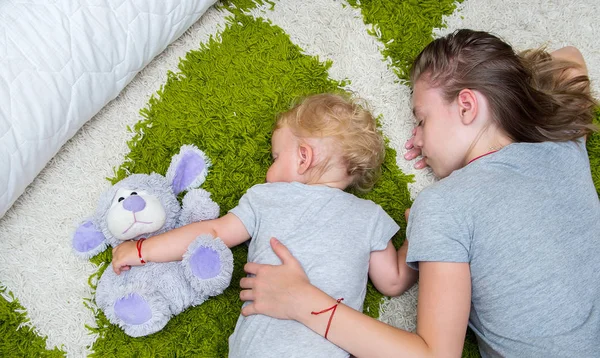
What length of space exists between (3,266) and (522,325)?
125 cm

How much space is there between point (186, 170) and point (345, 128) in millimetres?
437

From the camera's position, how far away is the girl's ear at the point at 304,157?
1.37 m

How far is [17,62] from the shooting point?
52.5 inches

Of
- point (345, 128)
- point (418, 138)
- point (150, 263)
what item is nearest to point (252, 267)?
point (150, 263)

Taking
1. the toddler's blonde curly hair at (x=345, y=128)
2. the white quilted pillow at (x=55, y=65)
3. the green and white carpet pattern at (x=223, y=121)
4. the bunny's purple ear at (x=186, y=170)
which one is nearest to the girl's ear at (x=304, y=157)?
the toddler's blonde curly hair at (x=345, y=128)

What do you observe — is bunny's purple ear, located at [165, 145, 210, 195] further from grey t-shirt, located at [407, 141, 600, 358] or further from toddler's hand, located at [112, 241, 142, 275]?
grey t-shirt, located at [407, 141, 600, 358]

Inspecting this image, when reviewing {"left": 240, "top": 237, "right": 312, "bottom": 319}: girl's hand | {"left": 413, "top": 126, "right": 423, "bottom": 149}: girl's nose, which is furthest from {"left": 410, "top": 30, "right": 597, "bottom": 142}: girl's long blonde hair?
{"left": 240, "top": 237, "right": 312, "bottom": 319}: girl's hand

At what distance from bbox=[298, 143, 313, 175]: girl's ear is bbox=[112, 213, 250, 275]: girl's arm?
0.65ft

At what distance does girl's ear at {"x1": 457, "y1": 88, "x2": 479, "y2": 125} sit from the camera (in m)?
1.29

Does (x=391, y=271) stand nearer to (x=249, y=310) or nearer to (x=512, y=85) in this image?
(x=249, y=310)

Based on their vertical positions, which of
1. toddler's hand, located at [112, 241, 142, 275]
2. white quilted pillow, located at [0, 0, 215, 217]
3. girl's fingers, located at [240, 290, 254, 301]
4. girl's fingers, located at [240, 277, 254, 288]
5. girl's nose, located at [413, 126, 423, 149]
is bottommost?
girl's fingers, located at [240, 290, 254, 301]

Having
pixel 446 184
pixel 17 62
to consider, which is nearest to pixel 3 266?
pixel 17 62

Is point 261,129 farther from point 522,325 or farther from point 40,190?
point 522,325

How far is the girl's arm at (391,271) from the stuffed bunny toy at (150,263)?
1.16ft
